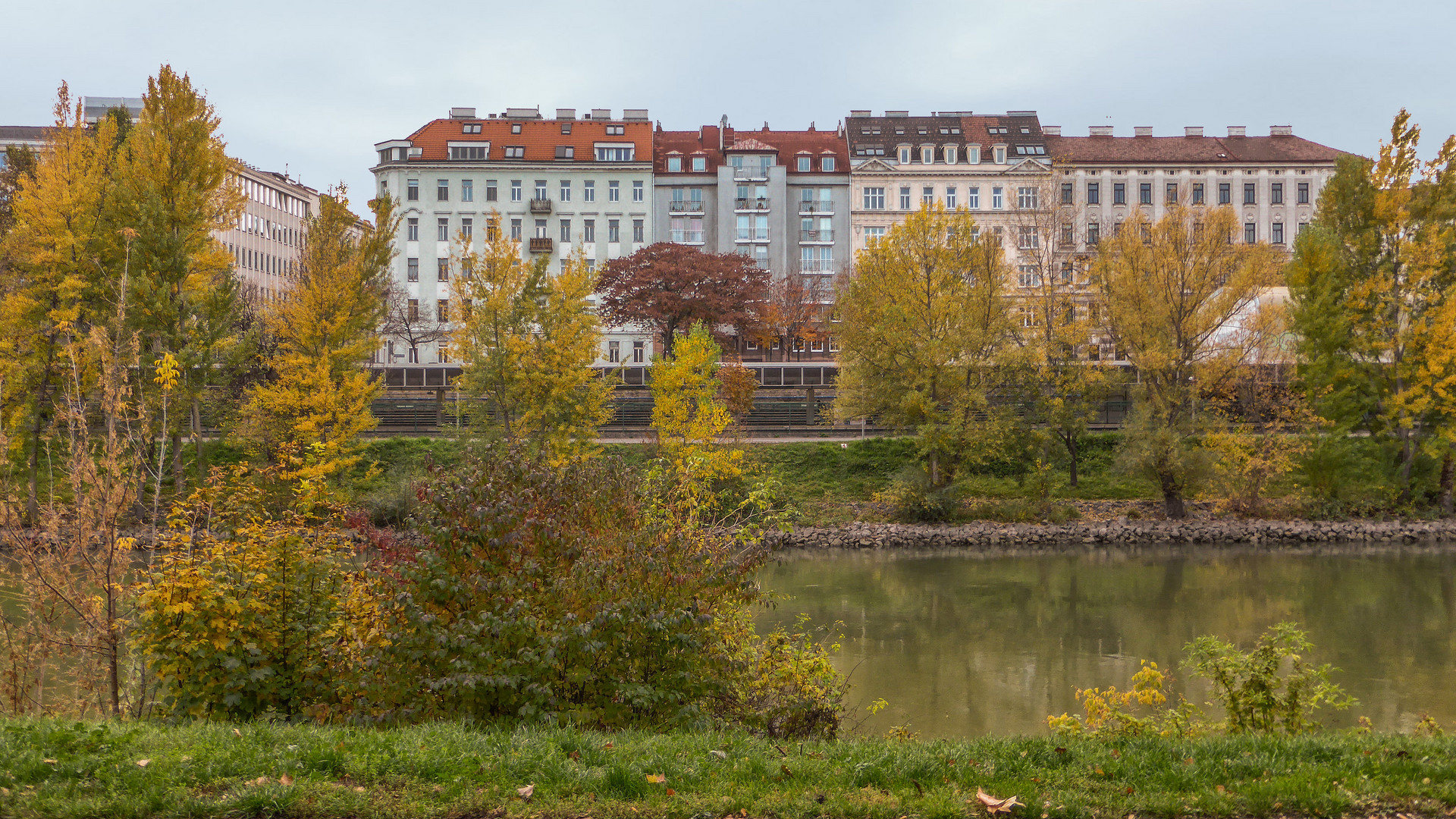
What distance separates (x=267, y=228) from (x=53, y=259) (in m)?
61.0

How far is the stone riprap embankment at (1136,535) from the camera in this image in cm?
3003

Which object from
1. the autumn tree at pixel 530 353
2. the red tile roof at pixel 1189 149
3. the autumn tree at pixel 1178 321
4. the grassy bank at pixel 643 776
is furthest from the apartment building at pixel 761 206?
the grassy bank at pixel 643 776

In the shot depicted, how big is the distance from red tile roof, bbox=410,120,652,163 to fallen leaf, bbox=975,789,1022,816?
64538 millimetres

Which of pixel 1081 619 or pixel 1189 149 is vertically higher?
pixel 1189 149

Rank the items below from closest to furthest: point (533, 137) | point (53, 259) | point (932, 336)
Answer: point (53, 259) → point (932, 336) → point (533, 137)

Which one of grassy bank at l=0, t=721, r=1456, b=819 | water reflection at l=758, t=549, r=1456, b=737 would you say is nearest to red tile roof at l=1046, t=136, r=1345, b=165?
water reflection at l=758, t=549, r=1456, b=737

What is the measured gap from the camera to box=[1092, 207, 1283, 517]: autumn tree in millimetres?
31297

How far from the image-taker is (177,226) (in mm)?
29781

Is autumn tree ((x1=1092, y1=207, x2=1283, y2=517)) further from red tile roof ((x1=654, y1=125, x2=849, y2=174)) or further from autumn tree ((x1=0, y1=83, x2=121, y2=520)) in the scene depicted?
red tile roof ((x1=654, y1=125, x2=849, y2=174))

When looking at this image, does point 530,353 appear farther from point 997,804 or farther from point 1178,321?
point 997,804

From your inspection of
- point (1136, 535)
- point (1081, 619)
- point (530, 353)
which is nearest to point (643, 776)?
point (1081, 619)

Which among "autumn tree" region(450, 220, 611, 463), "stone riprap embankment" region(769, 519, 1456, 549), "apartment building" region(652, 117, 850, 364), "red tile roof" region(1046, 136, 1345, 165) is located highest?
"red tile roof" region(1046, 136, 1345, 165)

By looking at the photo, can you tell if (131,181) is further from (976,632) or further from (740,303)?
(740,303)

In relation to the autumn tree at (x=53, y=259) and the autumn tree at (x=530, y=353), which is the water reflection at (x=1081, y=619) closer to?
the autumn tree at (x=530, y=353)
